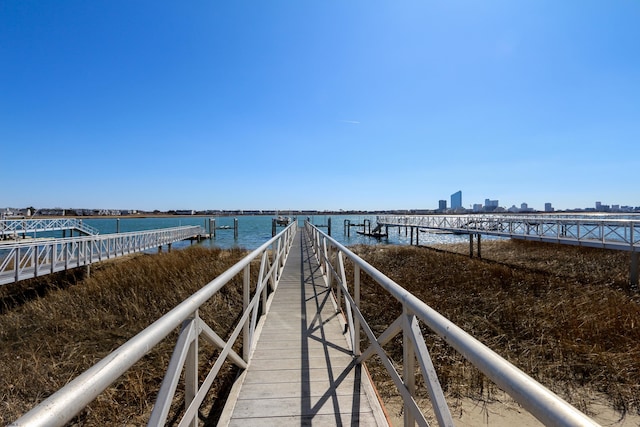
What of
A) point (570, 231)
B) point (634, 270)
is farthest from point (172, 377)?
point (570, 231)

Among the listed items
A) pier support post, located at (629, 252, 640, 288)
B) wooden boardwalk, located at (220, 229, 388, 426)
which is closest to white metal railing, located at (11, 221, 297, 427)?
wooden boardwalk, located at (220, 229, 388, 426)

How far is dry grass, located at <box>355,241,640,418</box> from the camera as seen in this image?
3.92m

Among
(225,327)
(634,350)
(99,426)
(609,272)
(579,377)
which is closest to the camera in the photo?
(99,426)

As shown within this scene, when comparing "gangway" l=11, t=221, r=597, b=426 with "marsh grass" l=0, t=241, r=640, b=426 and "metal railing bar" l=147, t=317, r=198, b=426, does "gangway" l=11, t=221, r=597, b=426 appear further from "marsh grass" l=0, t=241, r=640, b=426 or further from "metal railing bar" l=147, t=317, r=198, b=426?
"marsh grass" l=0, t=241, r=640, b=426

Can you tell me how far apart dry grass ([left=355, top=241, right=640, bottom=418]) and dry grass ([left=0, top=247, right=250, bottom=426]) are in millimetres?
2719

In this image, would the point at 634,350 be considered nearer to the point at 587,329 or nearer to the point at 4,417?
the point at 587,329

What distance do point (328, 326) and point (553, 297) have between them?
5.63 meters

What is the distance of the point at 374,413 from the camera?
2.54 metres

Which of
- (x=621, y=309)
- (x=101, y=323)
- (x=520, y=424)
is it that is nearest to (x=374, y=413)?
(x=520, y=424)

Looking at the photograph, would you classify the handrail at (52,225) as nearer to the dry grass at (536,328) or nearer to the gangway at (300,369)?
the dry grass at (536,328)

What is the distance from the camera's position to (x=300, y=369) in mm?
3324

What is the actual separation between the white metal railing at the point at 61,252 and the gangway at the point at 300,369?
31.3 feet

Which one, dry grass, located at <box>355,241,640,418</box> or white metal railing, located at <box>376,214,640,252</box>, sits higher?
white metal railing, located at <box>376,214,640,252</box>

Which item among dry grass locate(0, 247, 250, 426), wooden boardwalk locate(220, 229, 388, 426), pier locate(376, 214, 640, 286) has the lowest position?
dry grass locate(0, 247, 250, 426)
